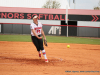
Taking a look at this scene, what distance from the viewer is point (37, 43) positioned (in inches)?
274

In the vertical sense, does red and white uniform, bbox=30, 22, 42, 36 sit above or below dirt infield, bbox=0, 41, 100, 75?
above

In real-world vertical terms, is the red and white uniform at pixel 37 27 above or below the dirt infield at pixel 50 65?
above

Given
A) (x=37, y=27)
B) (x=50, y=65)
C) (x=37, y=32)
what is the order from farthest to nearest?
(x=37, y=32), (x=37, y=27), (x=50, y=65)

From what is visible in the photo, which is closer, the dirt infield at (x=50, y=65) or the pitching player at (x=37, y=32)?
the dirt infield at (x=50, y=65)

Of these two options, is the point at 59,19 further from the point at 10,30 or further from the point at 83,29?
the point at 10,30

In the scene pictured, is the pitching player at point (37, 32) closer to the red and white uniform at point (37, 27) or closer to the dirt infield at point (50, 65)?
the red and white uniform at point (37, 27)

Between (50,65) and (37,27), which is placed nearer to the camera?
(50,65)

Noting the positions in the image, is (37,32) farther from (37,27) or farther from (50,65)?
(50,65)

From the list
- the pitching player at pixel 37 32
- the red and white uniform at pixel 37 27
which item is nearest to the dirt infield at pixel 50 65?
the pitching player at pixel 37 32

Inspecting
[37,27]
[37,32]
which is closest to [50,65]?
[37,32]

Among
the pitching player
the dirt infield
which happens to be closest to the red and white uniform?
the pitching player

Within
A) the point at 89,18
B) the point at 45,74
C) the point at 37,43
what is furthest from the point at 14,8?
the point at 45,74

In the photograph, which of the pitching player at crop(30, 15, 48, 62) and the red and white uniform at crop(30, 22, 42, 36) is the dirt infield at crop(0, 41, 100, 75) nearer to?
the pitching player at crop(30, 15, 48, 62)

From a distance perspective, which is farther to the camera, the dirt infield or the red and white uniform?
the red and white uniform
